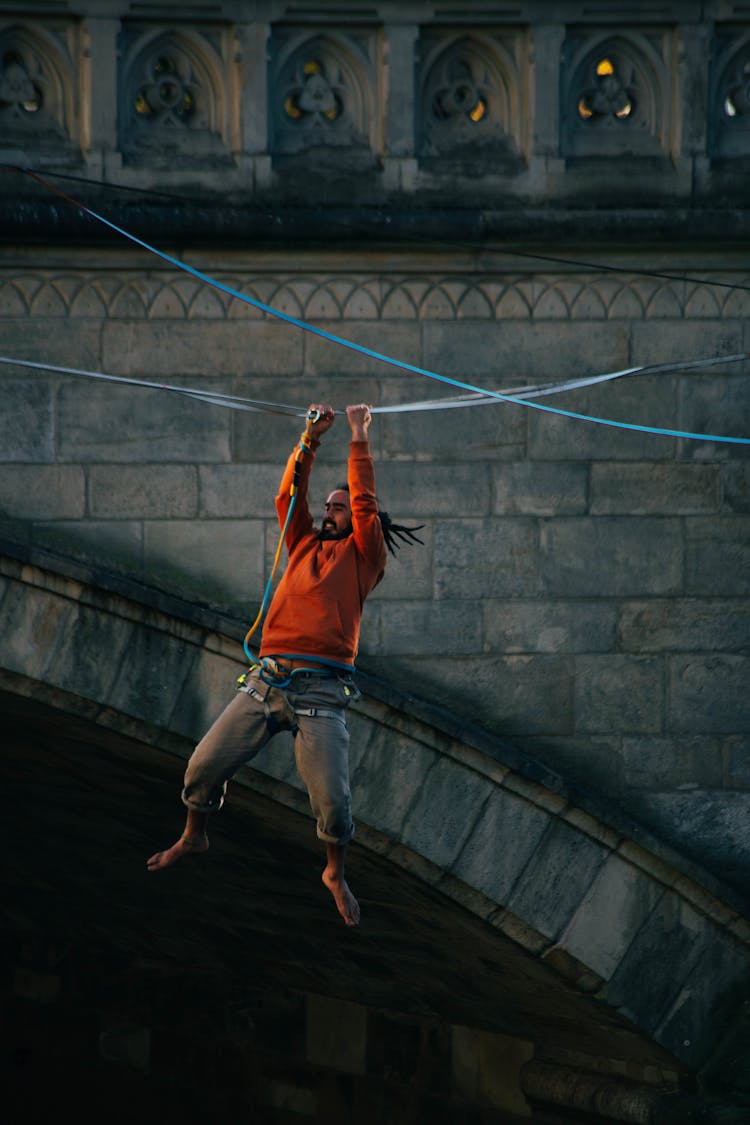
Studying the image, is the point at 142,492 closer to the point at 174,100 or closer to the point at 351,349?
the point at 351,349

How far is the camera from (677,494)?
976cm

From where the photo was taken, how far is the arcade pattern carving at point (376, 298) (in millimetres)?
9422

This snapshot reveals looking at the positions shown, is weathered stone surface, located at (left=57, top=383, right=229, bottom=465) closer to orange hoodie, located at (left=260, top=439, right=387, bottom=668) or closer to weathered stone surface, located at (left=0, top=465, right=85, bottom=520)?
weathered stone surface, located at (left=0, top=465, right=85, bottom=520)

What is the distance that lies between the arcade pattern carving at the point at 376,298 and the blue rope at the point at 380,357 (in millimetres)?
81

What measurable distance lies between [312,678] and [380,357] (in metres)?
1.84

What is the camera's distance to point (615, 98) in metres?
9.57

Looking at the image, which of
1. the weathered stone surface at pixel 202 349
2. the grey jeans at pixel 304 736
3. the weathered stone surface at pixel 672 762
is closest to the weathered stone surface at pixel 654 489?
the weathered stone surface at pixel 672 762

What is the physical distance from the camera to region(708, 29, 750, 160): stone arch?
31.4 feet

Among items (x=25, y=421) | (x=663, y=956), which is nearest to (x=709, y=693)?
(x=663, y=956)

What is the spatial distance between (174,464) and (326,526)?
1.56 m

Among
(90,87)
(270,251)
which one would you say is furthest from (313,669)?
(90,87)

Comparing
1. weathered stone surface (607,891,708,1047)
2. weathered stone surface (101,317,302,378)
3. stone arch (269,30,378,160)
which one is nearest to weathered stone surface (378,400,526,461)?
weathered stone surface (101,317,302,378)

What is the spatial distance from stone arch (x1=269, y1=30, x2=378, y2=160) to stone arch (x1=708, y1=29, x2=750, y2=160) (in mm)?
1501

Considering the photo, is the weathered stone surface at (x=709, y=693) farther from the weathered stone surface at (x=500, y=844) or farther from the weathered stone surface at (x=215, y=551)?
the weathered stone surface at (x=215, y=551)
